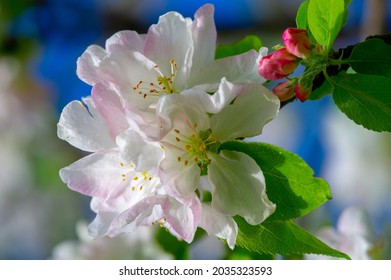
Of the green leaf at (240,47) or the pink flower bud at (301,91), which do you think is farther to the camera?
the green leaf at (240,47)

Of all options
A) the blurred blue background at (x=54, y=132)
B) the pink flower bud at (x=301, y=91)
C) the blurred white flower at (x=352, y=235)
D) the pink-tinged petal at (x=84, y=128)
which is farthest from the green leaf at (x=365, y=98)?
the blurred blue background at (x=54, y=132)

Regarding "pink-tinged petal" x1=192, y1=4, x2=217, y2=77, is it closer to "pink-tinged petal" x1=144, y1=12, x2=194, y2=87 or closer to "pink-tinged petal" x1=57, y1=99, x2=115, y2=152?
"pink-tinged petal" x1=144, y1=12, x2=194, y2=87

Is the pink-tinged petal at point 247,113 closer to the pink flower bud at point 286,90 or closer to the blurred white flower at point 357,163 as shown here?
the pink flower bud at point 286,90

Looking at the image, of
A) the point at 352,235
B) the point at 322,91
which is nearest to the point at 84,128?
the point at 322,91

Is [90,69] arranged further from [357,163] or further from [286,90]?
[357,163]

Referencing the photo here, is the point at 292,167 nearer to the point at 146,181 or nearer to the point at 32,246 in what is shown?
the point at 146,181
